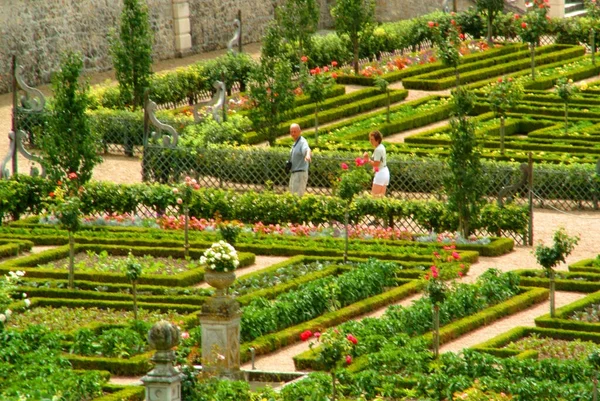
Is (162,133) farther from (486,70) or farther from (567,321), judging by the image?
(567,321)

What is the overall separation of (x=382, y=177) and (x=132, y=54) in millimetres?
7315

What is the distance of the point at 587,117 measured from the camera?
31.2 metres

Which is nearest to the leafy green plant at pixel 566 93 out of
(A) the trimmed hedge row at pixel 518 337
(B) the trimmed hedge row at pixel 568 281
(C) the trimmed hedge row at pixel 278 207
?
(C) the trimmed hedge row at pixel 278 207

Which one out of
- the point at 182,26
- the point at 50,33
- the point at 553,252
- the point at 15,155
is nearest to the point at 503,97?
the point at 15,155

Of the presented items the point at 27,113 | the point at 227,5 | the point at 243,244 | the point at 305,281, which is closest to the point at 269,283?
the point at 305,281

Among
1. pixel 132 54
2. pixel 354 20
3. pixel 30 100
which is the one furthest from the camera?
pixel 354 20

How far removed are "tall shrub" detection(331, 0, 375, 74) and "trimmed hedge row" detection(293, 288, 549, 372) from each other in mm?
14785

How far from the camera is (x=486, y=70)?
35750mm

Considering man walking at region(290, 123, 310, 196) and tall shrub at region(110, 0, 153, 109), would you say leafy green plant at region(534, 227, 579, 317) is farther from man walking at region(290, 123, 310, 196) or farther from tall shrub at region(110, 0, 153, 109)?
tall shrub at region(110, 0, 153, 109)

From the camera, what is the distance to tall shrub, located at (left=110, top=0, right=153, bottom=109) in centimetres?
3114

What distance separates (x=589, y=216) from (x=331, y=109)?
305 inches

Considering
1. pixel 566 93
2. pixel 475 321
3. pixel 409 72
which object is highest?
pixel 409 72

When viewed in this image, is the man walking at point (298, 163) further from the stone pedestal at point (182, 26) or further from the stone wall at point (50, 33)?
the stone pedestal at point (182, 26)

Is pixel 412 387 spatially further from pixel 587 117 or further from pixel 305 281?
pixel 587 117
